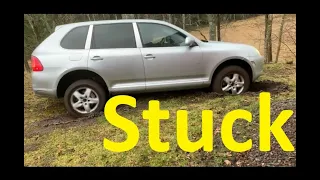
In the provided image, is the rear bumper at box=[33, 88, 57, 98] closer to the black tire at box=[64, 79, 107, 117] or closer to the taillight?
the black tire at box=[64, 79, 107, 117]

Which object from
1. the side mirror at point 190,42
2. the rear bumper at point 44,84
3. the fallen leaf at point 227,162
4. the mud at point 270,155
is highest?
the side mirror at point 190,42

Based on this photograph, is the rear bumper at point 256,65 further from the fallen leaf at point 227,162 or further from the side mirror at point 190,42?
the fallen leaf at point 227,162

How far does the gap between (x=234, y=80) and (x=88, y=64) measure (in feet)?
9.06

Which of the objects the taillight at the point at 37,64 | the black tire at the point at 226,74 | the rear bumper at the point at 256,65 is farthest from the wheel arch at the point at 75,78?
the rear bumper at the point at 256,65

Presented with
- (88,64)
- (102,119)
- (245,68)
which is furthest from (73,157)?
(245,68)

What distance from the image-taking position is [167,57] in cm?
514

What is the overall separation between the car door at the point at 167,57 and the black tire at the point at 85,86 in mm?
817

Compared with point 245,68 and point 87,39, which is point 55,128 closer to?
point 87,39

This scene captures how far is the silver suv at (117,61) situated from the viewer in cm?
486

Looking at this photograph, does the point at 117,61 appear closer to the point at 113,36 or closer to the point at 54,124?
the point at 113,36

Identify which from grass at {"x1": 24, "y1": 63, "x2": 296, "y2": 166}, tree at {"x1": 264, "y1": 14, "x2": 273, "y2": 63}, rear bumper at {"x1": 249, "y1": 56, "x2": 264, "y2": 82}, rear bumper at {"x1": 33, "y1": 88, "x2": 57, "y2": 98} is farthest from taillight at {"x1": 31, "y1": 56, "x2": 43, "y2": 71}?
tree at {"x1": 264, "y1": 14, "x2": 273, "y2": 63}

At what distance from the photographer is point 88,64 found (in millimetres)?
4875

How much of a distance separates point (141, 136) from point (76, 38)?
7.04 feet

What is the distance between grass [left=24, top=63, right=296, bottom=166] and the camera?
3488mm
